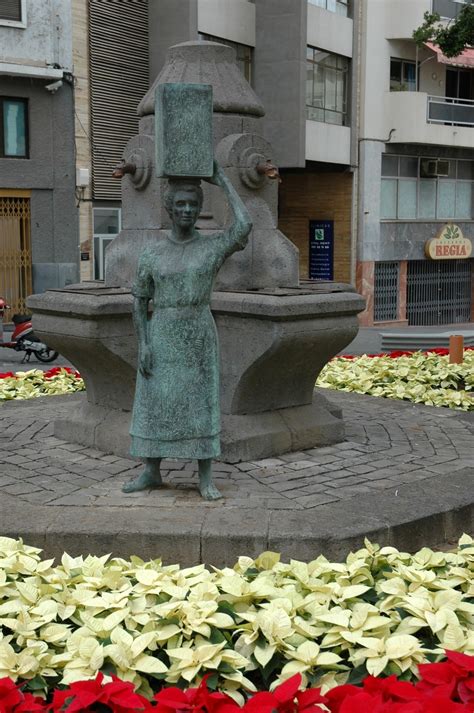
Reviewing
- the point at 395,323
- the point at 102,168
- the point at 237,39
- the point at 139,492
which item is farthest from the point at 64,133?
the point at 139,492

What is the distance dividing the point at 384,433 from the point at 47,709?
504cm

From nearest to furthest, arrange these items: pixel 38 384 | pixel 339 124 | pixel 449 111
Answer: pixel 38 384 < pixel 339 124 < pixel 449 111

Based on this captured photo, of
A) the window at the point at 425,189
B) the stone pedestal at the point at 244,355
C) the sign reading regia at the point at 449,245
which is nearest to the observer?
the stone pedestal at the point at 244,355

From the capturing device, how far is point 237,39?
24.3 metres

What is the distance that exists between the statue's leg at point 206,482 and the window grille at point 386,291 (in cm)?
2254

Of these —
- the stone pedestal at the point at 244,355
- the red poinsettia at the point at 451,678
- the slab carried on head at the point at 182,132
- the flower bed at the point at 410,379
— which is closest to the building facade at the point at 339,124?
the flower bed at the point at 410,379

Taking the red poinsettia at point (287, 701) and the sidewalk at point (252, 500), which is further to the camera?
the sidewalk at point (252, 500)

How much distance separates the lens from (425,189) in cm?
2955

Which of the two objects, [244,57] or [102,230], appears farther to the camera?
[244,57]

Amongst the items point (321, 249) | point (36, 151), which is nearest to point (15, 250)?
point (36, 151)

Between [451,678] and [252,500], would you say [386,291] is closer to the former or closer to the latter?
[252,500]

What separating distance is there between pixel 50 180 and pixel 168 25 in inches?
182

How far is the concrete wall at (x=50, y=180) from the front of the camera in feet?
71.9

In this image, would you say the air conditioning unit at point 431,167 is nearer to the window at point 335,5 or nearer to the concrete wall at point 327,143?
the concrete wall at point 327,143
